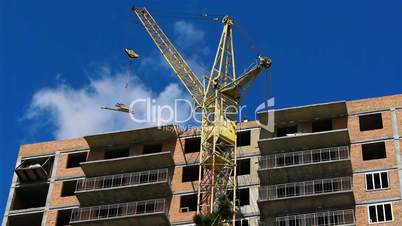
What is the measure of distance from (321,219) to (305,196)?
2.35 meters

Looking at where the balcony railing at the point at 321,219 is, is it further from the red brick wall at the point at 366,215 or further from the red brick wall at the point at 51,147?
the red brick wall at the point at 51,147

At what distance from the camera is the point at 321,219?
2864 inches

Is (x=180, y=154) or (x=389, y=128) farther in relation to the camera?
(x=180, y=154)

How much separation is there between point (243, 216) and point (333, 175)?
28.3 ft

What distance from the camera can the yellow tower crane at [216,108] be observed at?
7819 centimetres

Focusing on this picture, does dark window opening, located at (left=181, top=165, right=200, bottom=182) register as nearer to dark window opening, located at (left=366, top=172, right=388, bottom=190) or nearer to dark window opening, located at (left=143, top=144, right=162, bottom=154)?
dark window opening, located at (left=143, top=144, right=162, bottom=154)

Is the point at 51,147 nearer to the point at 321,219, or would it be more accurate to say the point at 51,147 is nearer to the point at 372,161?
the point at 321,219

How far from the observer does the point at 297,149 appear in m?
77.7

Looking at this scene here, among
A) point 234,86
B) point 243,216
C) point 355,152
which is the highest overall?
point 234,86

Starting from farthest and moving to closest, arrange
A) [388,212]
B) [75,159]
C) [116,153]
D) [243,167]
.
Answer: [75,159], [116,153], [243,167], [388,212]

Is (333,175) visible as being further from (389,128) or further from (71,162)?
(71,162)

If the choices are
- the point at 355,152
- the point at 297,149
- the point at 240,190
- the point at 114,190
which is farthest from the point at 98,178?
the point at 355,152

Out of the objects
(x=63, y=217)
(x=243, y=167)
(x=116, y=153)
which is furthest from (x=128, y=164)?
(x=243, y=167)

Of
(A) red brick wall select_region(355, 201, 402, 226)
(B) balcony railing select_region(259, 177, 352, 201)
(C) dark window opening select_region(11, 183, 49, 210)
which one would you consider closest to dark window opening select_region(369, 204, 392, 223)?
(A) red brick wall select_region(355, 201, 402, 226)
